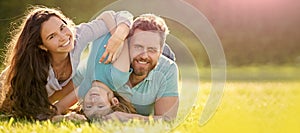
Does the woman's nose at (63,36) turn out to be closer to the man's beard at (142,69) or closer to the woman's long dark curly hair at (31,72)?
the woman's long dark curly hair at (31,72)

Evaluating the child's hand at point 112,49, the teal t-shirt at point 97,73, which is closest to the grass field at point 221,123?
the teal t-shirt at point 97,73

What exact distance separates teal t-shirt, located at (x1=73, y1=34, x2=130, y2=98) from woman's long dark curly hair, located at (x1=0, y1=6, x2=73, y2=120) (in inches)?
8.8

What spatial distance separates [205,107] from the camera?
436cm

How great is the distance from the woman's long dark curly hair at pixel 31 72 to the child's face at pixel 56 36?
0.13ft

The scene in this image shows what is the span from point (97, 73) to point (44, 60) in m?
0.50

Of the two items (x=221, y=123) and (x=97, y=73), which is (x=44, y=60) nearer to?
(x=97, y=73)

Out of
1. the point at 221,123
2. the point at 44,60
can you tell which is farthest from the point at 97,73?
the point at 221,123

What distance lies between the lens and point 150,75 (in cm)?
348

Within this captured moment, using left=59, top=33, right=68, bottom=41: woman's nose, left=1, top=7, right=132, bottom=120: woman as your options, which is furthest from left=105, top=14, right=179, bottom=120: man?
left=59, top=33, right=68, bottom=41: woman's nose

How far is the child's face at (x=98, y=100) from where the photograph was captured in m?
3.37

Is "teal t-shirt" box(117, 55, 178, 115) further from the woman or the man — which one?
the woman

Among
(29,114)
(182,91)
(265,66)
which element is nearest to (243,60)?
(265,66)

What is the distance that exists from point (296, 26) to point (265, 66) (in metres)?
2.57

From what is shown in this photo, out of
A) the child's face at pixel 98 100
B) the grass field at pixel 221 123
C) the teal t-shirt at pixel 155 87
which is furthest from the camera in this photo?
the teal t-shirt at pixel 155 87
